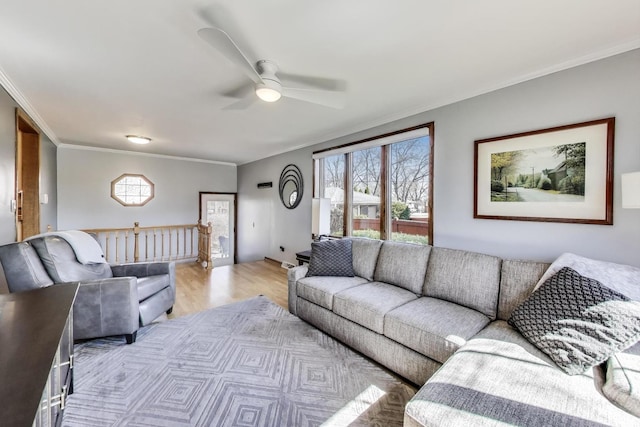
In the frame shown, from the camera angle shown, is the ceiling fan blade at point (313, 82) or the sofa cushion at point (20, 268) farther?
the ceiling fan blade at point (313, 82)

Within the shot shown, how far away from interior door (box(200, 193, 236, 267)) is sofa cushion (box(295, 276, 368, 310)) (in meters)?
4.52

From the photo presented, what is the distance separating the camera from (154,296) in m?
2.78

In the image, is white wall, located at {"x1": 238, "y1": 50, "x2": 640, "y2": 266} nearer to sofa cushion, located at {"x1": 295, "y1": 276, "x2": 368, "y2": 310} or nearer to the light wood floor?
sofa cushion, located at {"x1": 295, "y1": 276, "x2": 368, "y2": 310}

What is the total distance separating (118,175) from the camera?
222 inches

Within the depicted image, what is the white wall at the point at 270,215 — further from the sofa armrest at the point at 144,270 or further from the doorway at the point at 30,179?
the doorway at the point at 30,179

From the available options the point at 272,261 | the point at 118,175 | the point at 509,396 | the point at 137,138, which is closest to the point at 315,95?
the point at 509,396

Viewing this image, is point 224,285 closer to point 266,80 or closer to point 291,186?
point 291,186

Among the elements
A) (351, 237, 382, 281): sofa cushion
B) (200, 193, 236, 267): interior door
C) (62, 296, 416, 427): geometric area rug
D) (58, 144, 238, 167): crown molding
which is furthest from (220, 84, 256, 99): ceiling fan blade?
(200, 193, 236, 267): interior door

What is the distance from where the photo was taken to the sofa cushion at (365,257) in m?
3.00

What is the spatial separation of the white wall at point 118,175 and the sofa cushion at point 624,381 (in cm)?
692

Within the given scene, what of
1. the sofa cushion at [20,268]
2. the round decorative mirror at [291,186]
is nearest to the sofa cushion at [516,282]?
the round decorative mirror at [291,186]

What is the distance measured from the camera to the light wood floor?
137 inches

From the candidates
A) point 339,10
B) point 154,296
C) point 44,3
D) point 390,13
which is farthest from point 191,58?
point 154,296

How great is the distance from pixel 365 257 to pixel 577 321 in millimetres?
1831
